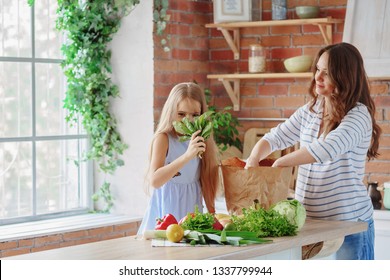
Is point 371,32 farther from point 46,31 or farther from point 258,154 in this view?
point 46,31

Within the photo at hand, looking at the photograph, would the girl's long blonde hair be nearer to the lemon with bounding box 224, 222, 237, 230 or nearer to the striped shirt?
the striped shirt

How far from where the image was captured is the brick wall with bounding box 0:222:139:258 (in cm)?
449

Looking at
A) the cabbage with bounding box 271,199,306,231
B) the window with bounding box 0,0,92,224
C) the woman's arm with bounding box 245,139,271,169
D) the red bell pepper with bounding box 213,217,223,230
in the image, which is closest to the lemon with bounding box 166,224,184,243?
the red bell pepper with bounding box 213,217,223,230

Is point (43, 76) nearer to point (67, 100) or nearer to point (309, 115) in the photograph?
point (67, 100)

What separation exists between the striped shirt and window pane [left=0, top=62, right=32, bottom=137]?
1929 millimetres

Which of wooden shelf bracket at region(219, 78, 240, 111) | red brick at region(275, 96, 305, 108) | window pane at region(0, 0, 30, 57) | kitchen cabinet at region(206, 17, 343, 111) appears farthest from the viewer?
wooden shelf bracket at region(219, 78, 240, 111)

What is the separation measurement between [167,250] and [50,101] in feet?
7.66

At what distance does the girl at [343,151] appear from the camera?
343cm

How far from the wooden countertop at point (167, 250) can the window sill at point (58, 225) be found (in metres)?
1.54

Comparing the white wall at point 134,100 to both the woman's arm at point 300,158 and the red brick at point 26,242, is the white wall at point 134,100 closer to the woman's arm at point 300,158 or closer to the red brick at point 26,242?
the red brick at point 26,242

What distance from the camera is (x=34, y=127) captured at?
4910 mm

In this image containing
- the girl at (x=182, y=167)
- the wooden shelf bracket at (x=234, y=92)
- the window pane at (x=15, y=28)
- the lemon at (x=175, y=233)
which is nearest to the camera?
the lemon at (x=175, y=233)

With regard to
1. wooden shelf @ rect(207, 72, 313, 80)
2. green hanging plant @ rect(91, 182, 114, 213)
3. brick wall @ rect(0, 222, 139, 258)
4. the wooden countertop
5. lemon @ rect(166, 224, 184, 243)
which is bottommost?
brick wall @ rect(0, 222, 139, 258)

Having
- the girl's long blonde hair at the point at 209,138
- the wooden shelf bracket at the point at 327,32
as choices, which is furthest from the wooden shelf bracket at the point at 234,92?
the girl's long blonde hair at the point at 209,138
